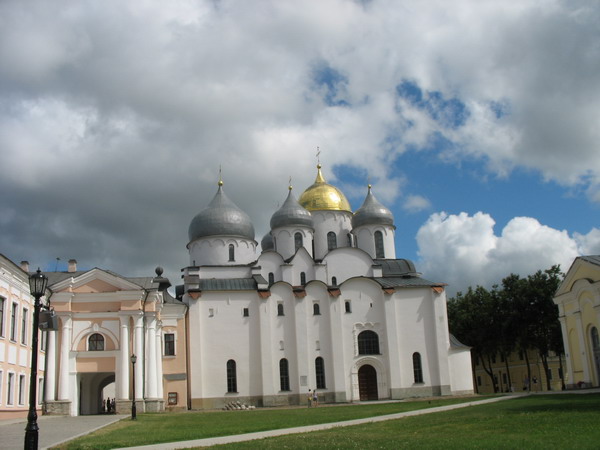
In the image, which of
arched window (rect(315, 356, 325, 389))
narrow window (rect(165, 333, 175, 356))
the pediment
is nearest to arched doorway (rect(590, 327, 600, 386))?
arched window (rect(315, 356, 325, 389))

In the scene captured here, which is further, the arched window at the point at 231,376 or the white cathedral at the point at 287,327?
the arched window at the point at 231,376

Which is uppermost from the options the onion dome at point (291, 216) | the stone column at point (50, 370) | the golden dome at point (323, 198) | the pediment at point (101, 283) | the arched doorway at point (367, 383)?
the golden dome at point (323, 198)

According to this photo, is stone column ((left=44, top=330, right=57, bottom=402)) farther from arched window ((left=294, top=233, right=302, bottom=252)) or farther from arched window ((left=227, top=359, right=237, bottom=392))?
arched window ((left=294, top=233, right=302, bottom=252))

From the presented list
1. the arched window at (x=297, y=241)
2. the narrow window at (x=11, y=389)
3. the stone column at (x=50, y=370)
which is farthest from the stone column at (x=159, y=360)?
the arched window at (x=297, y=241)

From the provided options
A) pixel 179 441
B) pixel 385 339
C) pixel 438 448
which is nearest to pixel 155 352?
pixel 385 339

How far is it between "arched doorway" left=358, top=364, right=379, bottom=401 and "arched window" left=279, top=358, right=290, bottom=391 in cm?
530

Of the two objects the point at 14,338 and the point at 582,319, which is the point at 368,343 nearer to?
the point at 582,319

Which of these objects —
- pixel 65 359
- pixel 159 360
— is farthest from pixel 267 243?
pixel 65 359

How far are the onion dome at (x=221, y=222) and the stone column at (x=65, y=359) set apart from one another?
16.2 m

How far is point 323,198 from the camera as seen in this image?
57844 millimetres

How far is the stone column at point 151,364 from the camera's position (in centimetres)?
3972

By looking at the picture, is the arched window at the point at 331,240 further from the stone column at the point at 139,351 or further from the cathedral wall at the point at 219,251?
the stone column at the point at 139,351

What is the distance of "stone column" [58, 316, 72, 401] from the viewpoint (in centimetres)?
3700

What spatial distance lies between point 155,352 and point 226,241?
1360 cm
